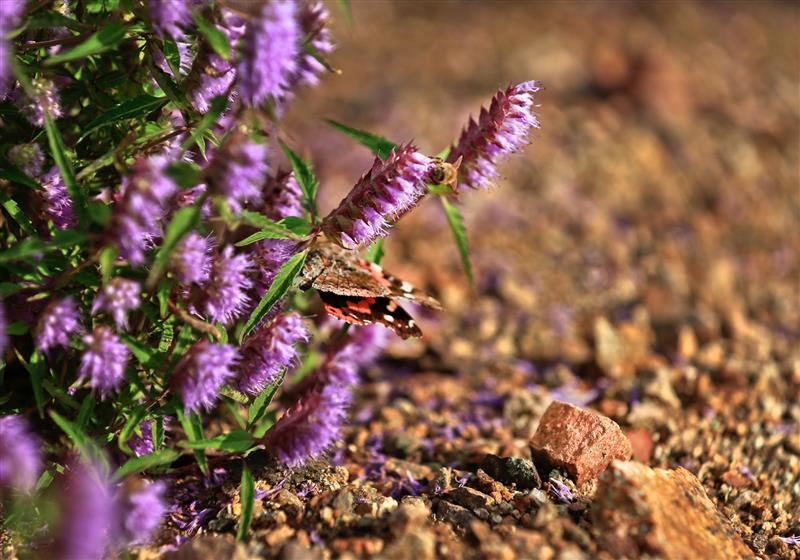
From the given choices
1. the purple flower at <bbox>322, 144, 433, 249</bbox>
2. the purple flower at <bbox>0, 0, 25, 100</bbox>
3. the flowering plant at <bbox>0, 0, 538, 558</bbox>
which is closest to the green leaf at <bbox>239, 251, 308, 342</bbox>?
the flowering plant at <bbox>0, 0, 538, 558</bbox>

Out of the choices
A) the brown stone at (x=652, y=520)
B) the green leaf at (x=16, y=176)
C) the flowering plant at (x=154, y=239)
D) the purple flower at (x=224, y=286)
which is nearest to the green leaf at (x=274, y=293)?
the flowering plant at (x=154, y=239)

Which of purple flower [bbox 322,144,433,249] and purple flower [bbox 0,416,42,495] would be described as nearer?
purple flower [bbox 0,416,42,495]

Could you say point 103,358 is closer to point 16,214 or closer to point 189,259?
point 189,259

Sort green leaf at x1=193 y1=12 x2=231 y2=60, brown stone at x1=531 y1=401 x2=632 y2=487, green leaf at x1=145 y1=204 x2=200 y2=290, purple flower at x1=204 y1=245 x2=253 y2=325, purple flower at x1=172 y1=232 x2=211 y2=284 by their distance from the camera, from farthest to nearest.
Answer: brown stone at x1=531 y1=401 x2=632 y2=487, purple flower at x1=204 y1=245 x2=253 y2=325, purple flower at x1=172 y1=232 x2=211 y2=284, green leaf at x1=193 y1=12 x2=231 y2=60, green leaf at x1=145 y1=204 x2=200 y2=290

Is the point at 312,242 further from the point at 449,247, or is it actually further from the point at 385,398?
the point at 449,247

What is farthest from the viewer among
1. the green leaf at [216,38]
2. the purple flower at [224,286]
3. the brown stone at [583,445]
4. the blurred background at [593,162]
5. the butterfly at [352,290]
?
the blurred background at [593,162]

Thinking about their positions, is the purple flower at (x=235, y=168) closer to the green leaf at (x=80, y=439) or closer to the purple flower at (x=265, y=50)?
the purple flower at (x=265, y=50)

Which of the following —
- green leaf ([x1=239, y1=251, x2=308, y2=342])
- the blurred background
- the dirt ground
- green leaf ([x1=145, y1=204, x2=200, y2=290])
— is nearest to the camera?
green leaf ([x1=145, y1=204, x2=200, y2=290])

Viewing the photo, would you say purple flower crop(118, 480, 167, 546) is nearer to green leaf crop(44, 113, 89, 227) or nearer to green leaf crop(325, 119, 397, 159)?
green leaf crop(44, 113, 89, 227)
